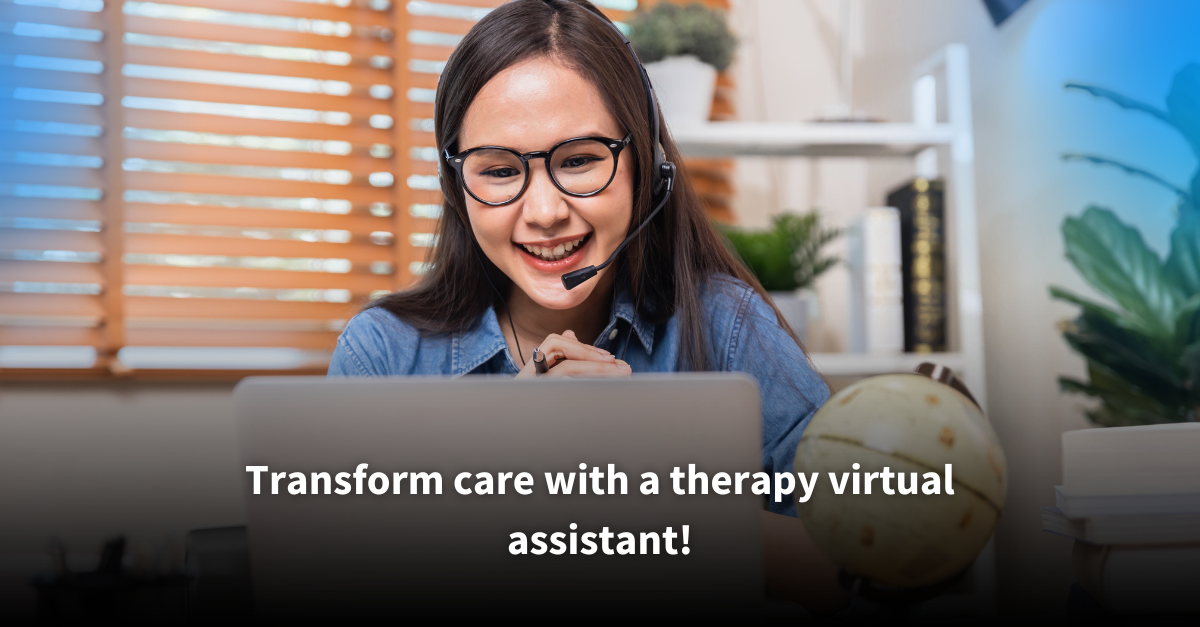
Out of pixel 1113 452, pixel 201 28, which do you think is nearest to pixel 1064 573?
pixel 1113 452

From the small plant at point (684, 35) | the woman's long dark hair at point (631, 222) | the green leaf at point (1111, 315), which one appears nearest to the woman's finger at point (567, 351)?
the woman's long dark hair at point (631, 222)

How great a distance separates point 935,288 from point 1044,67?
413mm

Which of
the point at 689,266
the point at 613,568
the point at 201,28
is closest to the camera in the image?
the point at 613,568

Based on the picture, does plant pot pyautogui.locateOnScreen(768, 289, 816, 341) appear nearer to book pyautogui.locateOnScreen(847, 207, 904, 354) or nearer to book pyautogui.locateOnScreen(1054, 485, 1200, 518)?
book pyautogui.locateOnScreen(847, 207, 904, 354)

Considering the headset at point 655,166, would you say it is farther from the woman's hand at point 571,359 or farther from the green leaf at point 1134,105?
the green leaf at point 1134,105

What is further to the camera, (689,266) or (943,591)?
(689,266)

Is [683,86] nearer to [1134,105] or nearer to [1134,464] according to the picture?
[1134,105]

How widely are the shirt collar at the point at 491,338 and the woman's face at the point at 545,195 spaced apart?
0.12 metres

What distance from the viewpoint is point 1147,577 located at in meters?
0.49

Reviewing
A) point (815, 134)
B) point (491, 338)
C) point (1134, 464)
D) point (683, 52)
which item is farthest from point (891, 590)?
point (683, 52)

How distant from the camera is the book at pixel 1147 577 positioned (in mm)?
484

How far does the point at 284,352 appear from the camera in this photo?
1.73 metres

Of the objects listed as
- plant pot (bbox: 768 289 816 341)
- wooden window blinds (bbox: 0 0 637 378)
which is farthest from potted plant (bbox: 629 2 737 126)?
wooden window blinds (bbox: 0 0 637 378)

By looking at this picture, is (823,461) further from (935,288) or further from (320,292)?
(320,292)
